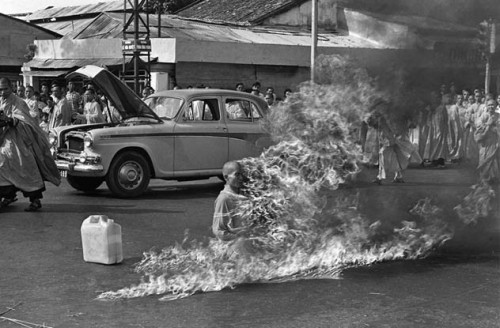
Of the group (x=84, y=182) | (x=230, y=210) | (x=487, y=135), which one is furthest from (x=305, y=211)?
(x=487, y=135)

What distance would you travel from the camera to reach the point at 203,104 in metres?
12.1

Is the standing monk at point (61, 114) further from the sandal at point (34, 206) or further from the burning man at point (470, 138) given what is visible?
the burning man at point (470, 138)

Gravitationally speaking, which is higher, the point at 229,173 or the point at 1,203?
the point at 229,173

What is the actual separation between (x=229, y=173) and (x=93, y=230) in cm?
158

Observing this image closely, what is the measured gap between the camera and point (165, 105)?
12.2m

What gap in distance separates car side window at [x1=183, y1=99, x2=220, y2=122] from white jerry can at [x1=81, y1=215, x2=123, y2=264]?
526cm

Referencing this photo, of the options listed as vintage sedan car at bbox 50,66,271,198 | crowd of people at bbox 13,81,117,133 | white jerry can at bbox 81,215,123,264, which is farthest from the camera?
crowd of people at bbox 13,81,117,133

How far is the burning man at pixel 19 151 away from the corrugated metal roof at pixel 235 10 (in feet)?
63.1

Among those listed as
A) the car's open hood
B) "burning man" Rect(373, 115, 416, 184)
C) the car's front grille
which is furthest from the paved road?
"burning man" Rect(373, 115, 416, 184)

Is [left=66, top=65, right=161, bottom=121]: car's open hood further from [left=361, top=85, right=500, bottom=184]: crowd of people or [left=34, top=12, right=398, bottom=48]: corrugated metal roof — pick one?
[left=34, top=12, right=398, bottom=48]: corrugated metal roof

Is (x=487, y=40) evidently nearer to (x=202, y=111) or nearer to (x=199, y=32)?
(x=202, y=111)

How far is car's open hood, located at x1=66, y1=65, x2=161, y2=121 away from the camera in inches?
442

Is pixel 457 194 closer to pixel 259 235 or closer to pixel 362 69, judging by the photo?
pixel 362 69

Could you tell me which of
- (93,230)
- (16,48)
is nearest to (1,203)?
(93,230)
